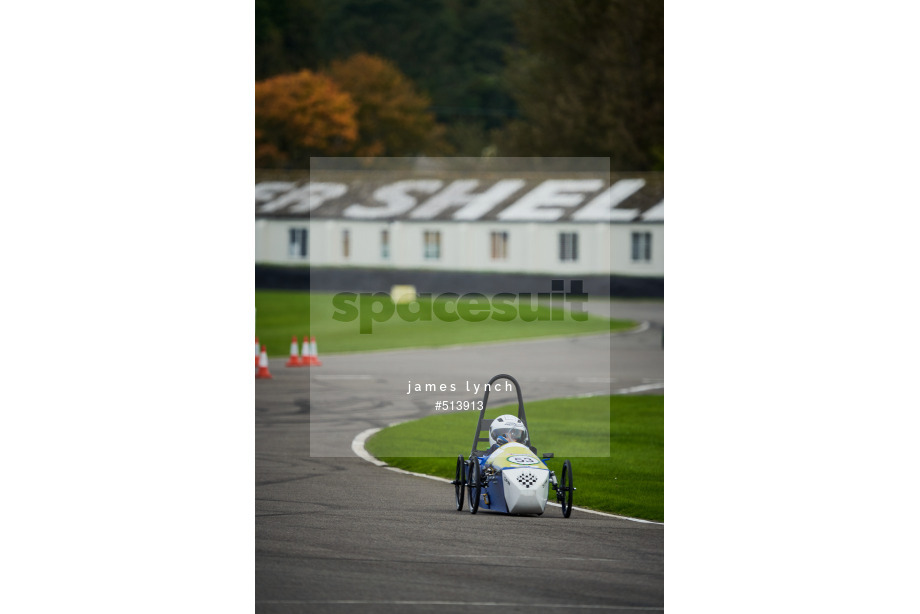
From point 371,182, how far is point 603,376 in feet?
70.8

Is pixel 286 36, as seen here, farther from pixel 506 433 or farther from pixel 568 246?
pixel 506 433

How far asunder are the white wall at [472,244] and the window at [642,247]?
199 mm

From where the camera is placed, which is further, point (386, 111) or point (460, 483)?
point (386, 111)

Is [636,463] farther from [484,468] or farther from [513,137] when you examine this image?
[513,137]

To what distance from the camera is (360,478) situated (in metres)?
14.9

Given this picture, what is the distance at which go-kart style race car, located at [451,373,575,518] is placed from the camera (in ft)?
40.0

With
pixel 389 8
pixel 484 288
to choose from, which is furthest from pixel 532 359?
pixel 389 8

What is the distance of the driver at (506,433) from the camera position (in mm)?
12891

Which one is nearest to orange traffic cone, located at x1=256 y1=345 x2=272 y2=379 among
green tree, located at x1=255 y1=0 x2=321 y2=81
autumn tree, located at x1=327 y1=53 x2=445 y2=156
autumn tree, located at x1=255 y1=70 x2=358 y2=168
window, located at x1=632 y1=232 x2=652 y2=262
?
green tree, located at x1=255 y1=0 x2=321 y2=81

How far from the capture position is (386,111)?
173 feet

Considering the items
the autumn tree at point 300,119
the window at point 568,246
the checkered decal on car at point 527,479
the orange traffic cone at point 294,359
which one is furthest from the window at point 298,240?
the checkered decal on car at point 527,479

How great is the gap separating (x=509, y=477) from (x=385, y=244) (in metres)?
32.7

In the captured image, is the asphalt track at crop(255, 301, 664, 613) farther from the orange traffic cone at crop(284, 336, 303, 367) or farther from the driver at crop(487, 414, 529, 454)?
the orange traffic cone at crop(284, 336, 303, 367)

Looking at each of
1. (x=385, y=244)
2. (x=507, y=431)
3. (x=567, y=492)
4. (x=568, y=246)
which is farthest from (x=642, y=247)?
(x=567, y=492)
